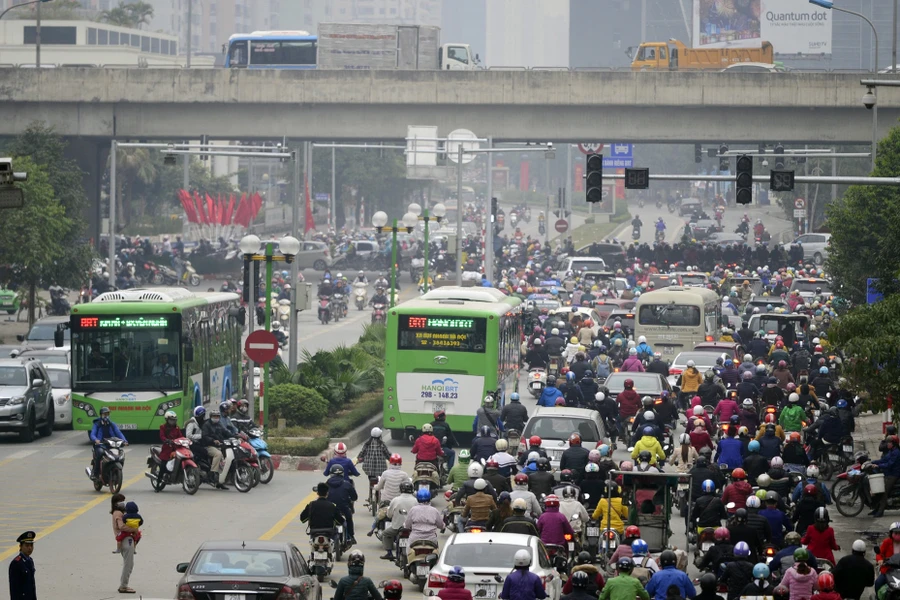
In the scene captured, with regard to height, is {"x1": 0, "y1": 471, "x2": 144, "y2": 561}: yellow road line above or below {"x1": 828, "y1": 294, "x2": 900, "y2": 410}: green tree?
below

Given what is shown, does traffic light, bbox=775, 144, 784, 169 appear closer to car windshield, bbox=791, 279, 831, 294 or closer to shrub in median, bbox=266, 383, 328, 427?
car windshield, bbox=791, 279, 831, 294

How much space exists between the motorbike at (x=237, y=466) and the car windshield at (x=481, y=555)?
9.52m

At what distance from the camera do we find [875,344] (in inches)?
741

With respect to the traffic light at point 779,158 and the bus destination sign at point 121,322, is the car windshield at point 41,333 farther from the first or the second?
the traffic light at point 779,158

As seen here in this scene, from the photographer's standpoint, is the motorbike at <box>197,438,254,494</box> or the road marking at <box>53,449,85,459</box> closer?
the motorbike at <box>197,438,254,494</box>

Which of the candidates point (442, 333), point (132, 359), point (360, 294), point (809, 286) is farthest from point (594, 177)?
point (360, 294)

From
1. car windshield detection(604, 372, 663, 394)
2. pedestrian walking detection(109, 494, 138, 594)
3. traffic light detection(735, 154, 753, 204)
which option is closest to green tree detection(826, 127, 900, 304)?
car windshield detection(604, 372, 663, 394)

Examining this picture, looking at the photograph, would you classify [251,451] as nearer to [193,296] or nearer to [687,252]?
[193,296]

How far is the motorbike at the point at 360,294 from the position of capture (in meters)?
64.6

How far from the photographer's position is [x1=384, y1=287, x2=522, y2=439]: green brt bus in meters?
29.1

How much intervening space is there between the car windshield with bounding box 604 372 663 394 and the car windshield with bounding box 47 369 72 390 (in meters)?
10.7

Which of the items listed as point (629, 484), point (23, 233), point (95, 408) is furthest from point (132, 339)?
point (23, 233)

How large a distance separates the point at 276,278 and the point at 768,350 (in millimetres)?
29270

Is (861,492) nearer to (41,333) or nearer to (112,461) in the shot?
(112,461)
